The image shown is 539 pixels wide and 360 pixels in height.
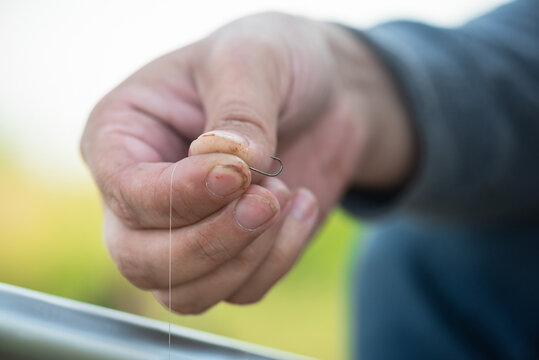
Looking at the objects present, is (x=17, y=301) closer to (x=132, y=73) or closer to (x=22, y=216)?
(x=132, y=73)

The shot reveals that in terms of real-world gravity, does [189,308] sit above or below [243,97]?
below

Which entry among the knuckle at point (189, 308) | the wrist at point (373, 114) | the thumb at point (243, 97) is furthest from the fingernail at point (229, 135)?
the wrist at point (373, 114)

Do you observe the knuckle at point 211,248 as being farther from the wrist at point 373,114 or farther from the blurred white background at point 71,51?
the wrist at point 373,114

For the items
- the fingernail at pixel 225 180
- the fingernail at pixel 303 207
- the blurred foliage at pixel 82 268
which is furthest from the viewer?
the blurred foliage at pixel 82 268

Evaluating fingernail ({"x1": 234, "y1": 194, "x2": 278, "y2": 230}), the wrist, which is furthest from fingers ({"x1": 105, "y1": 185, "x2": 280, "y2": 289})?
the wrist

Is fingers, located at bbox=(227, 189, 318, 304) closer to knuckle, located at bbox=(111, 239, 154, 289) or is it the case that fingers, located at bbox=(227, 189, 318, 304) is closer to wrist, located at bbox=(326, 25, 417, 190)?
knuckle, located at bbox=(111, 239, 154, 289)

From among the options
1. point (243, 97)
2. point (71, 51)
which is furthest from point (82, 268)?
A: point (243, 97)

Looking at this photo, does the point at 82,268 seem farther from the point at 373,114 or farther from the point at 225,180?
the point at 225,180
